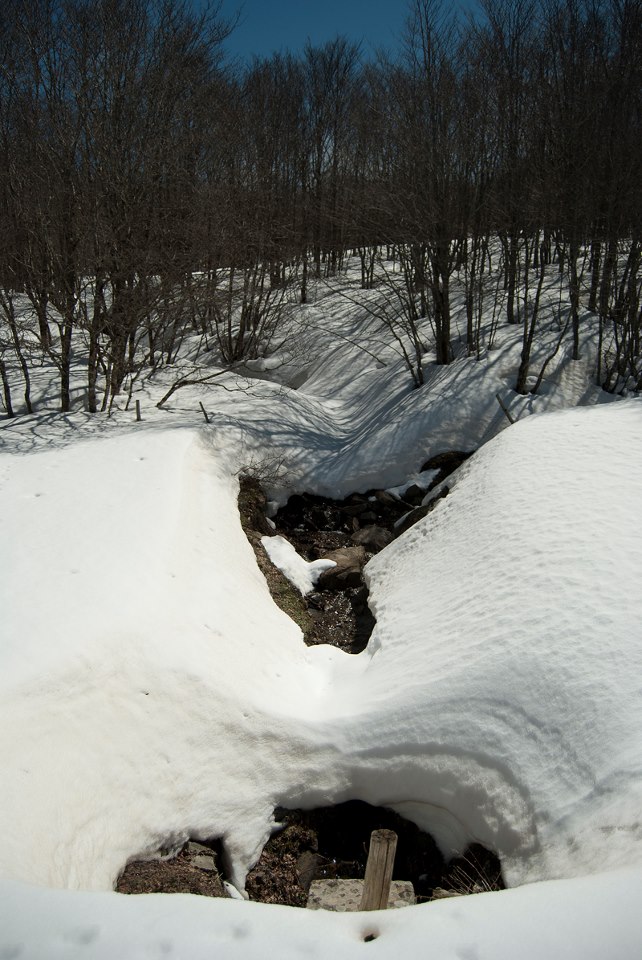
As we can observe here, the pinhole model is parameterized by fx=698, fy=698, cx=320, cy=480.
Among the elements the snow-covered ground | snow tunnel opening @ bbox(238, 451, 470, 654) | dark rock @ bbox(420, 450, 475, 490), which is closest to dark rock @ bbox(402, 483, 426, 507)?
snow tunnel opening @ bbox(238, 451, 470, 654)

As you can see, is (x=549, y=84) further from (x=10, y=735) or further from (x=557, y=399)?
(x=10, y=735)

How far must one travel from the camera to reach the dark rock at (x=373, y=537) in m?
10.1

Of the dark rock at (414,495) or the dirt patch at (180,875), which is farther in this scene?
the dark rock at (414,495)

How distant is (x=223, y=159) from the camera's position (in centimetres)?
1465

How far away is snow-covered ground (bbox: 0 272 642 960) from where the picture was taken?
115 inches

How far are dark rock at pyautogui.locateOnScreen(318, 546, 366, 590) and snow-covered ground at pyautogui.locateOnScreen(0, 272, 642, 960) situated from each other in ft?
1.41

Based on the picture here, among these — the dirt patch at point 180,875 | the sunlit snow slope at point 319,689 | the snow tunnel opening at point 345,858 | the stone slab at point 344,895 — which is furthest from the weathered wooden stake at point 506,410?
the dirt patch at point 180,875

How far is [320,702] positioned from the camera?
625 cm

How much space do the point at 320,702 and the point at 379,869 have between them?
275 centimetres

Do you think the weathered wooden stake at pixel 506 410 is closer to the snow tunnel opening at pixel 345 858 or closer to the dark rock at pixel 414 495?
the dark rock at pixel 414 495

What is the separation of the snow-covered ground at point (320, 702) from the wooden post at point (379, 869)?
1.51 feet

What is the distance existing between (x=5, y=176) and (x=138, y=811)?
1044 centimetres

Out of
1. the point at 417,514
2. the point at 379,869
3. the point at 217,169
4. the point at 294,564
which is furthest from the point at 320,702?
the point at 217,169

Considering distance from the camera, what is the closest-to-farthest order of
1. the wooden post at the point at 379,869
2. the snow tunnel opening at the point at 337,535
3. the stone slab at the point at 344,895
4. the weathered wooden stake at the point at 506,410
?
1. the wooden post at the point at 379,869
2. the stone slab at the point at 344,895
3. the snow tunnel opening at the point at 337,535
4. the weathered wooden stake at the point at 506,410
